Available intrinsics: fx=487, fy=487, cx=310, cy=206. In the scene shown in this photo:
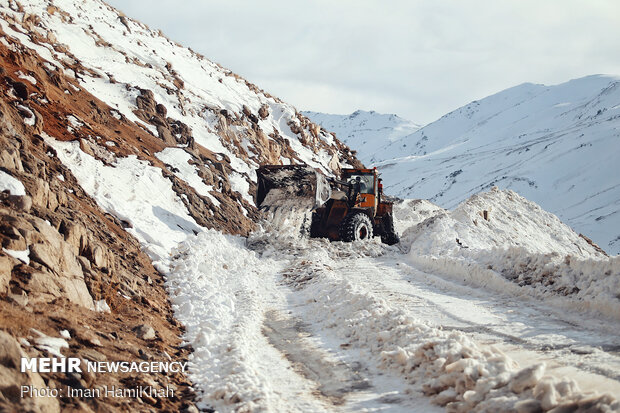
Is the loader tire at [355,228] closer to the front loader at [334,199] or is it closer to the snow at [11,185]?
the front loader at [334,199]

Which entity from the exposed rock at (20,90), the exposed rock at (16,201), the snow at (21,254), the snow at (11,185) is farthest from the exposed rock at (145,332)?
the exposed rock at (20,90)

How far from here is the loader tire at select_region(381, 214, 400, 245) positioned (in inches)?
811

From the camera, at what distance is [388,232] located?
811 inches

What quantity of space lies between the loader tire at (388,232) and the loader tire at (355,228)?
1.53 metres

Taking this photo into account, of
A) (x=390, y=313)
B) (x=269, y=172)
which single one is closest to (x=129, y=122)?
(x=269, y=172)

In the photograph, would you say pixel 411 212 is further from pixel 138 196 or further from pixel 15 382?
pixel 15 382

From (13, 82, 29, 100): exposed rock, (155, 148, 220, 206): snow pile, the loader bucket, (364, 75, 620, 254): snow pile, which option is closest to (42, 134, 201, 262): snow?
(13, 82, 29, 100): exposed rock

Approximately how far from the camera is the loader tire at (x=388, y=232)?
67.6 feet

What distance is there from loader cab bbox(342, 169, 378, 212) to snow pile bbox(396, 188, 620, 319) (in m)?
2.38

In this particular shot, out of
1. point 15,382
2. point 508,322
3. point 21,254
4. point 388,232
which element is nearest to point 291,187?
point 388,232

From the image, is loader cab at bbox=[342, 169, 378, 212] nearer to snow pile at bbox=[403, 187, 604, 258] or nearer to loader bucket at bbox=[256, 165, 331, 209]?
loader bucket at bbox=[256, 165, 331, 209]

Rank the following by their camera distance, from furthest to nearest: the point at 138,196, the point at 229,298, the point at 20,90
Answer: the point at 138,196, the point at 20,90, the point at 229,298

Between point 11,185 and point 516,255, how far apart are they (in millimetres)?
10959

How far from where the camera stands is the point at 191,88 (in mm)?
35531
